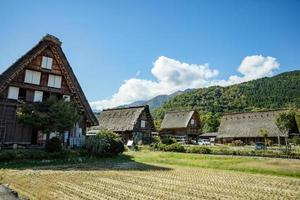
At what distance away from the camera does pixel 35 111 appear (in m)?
24.5

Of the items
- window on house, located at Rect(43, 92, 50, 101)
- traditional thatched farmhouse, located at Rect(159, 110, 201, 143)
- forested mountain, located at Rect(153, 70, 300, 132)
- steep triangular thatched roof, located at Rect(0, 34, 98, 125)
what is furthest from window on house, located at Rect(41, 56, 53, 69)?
forested mountain, located at Rect(153, 70, 300, 132)

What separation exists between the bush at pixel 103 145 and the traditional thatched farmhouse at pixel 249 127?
34.3 m

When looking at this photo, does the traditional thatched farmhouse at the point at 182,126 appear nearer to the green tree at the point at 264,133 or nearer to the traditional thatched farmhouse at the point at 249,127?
the traditional thatched farmhouse at the point at 249,127

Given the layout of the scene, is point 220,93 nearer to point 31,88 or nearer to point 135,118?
point 135,118

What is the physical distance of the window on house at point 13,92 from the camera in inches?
1001

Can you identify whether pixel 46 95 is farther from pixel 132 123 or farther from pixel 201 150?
pixel 132 123

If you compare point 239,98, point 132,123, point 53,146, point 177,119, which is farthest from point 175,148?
Result: point 239,98

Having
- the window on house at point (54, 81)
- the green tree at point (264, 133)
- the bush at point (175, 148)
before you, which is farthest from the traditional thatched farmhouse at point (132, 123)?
the green tree at point (264, 133)

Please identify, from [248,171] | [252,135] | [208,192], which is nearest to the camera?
[208,192]

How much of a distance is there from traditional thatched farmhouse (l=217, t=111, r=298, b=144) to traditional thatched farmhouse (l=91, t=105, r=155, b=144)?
1922 centimetres

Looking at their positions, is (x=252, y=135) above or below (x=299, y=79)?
below

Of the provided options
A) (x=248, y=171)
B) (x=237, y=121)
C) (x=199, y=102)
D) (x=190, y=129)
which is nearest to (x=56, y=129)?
(x=248, y=171)

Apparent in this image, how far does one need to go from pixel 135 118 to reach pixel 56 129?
21.2 m

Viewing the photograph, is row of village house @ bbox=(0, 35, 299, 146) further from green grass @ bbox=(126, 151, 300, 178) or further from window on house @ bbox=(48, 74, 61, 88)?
green grass @ bbox=(126, 151, 300, 178)
